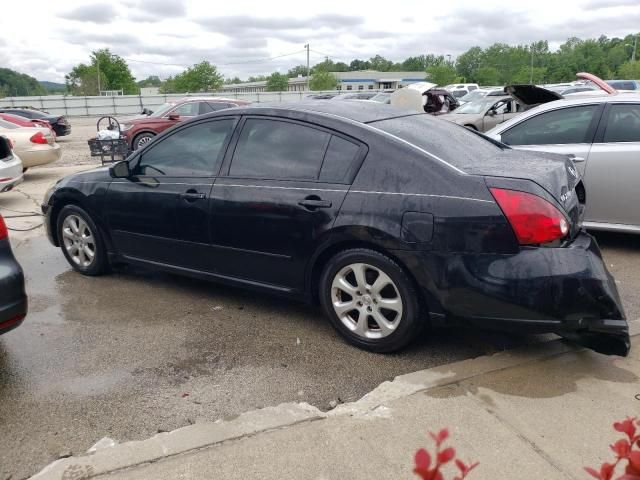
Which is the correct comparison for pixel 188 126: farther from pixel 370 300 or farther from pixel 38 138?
pixel 38 138

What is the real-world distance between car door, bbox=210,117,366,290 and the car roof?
0.35ft

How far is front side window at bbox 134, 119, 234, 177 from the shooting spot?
14.2ft

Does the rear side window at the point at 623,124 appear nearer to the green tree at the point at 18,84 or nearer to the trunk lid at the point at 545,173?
the trunk lid at the point at 545,173

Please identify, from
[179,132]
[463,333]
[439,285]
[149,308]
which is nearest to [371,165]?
[439,285]

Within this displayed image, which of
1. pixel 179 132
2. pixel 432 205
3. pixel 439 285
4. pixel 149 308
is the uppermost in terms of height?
pixel 179 132

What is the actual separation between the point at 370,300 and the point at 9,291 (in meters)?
2.19

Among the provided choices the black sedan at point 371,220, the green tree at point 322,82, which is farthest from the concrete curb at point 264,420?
the green tree at point 322,82

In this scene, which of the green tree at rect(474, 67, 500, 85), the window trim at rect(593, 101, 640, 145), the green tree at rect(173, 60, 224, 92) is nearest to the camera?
the window trim at rect(593, 101, 640, 145)

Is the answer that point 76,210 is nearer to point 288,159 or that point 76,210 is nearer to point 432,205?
point 288,159

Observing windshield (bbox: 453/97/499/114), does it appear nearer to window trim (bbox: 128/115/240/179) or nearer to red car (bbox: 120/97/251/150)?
red car (bbox: 120/97/251/150)

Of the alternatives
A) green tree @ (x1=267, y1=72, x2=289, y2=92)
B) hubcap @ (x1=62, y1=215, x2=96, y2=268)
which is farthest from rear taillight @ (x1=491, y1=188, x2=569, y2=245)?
green tree @ (x1=267, y1=72, x2=289, y2=92)

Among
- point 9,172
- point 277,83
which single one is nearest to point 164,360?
point 9,172

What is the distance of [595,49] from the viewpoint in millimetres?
101875

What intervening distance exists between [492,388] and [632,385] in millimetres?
785
